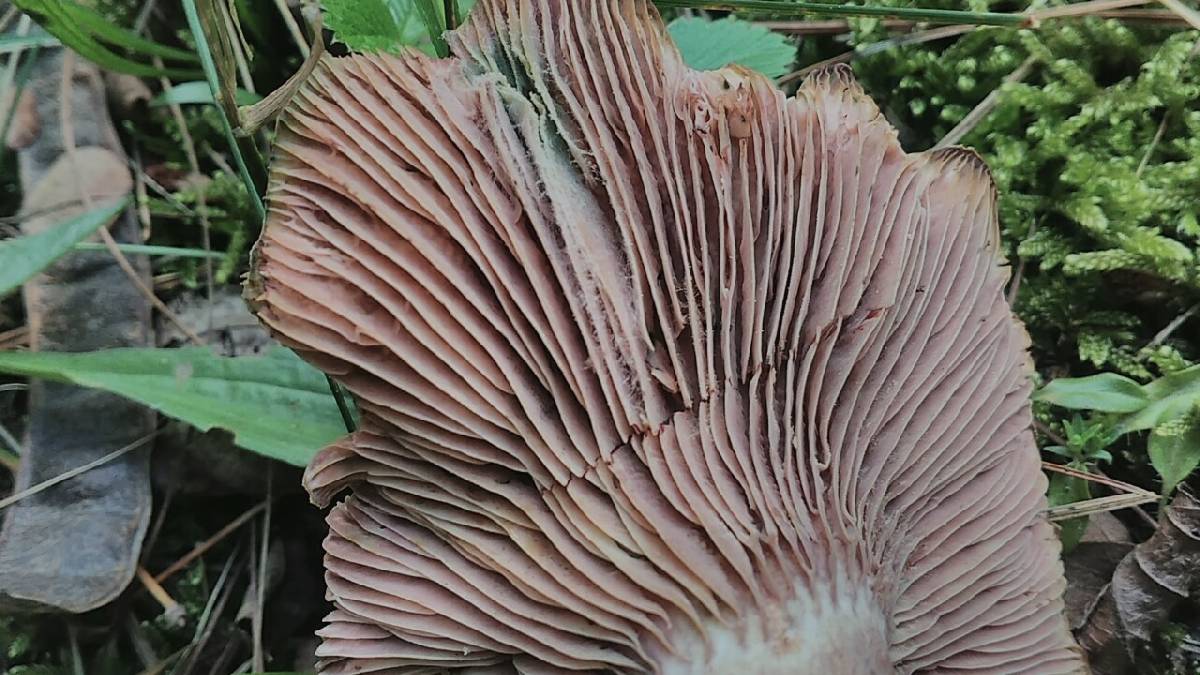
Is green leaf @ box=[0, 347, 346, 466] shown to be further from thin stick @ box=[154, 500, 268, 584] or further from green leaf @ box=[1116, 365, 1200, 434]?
green leaf @ box=[1116, 365, 1200, 434]

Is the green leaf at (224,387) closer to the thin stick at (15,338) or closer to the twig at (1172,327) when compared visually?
the thin stick at (15,338)

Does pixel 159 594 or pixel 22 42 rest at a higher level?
pixel 22 42

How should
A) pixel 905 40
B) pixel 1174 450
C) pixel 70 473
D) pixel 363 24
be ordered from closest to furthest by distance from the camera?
pixel 363 24 → pixel 1174 450 → pixel 70 473 → pixel 905 40

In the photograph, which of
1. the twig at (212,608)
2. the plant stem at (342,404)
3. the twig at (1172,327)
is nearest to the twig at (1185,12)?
the twig at (1172,327)

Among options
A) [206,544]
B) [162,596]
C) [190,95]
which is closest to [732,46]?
[190,95]

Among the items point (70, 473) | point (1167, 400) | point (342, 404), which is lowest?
point (70, 473)

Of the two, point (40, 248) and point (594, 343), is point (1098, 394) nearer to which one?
point (594, 343)

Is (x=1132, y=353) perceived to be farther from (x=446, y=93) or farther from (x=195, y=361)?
(x=195, y=361)
